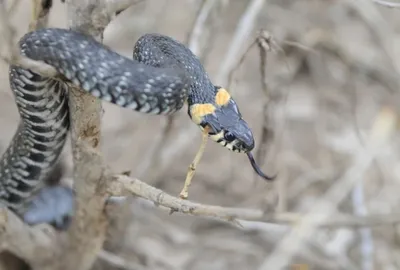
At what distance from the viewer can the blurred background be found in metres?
4.99

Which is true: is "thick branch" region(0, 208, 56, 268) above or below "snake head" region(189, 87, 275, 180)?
below

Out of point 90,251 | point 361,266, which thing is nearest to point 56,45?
point 90,251

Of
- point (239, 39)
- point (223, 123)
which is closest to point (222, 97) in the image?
point (223, 123)

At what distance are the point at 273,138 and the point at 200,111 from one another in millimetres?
1015

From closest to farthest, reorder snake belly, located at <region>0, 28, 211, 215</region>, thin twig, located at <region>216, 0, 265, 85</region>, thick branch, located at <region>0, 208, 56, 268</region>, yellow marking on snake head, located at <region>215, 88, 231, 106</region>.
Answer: snake belly, located at <region>0, 28, 211, 215</region>
yellow marking on snake head, located at <region>215, 88, 231, 106</region>
thick branch, located at <region>0, 208, 56, 268</region>
thin twig, located at <region>216, 0, 265, 85</region>

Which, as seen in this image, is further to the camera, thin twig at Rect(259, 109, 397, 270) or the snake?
thin twig at Rect(259, 109, 397, 270)

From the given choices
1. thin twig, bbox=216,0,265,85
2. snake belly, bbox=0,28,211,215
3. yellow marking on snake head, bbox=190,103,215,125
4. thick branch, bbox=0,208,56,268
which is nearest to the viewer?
snake belly, bbox=0,28,211,215

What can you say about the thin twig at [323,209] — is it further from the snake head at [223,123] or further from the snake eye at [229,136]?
the snake eye at [229,136]

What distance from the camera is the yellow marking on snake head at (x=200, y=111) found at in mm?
3711

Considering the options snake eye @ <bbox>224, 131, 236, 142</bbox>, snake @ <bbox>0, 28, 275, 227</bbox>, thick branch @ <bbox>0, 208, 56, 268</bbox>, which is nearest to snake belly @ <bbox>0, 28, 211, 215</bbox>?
snake @ <bbox>0, 28, 275, 227</bbox>

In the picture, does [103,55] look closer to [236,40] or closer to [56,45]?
[56,45]

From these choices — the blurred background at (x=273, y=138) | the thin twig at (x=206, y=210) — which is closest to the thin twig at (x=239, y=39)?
the blurred background at (x=273, y=138)

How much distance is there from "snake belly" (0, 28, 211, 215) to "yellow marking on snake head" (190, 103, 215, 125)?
0.04 m

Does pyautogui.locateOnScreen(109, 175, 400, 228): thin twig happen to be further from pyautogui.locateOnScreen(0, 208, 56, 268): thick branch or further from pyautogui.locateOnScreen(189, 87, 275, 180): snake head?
pyautogui.locateOnScreen(0, 208, 56, 268): thick branch
